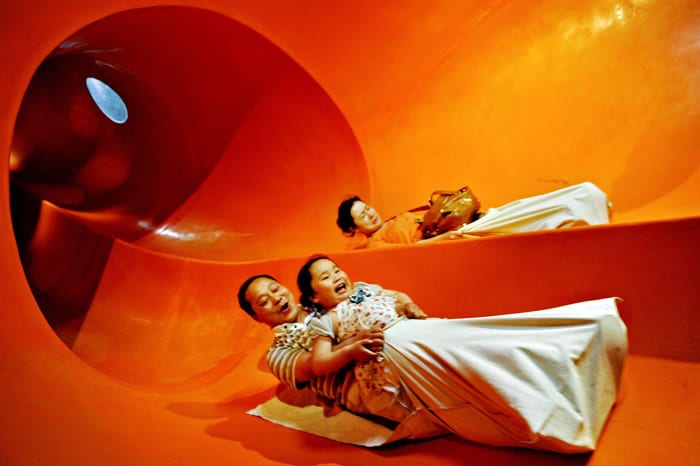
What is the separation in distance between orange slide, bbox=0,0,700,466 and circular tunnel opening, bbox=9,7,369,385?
0.08 ft

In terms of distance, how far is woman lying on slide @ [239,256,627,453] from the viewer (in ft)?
4.16

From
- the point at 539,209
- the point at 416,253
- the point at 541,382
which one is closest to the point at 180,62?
the point at 416,253

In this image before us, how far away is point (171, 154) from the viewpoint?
509 centimetres

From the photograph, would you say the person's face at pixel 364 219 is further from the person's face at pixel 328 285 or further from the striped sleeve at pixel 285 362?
the striped sleeve at pixel 285 362

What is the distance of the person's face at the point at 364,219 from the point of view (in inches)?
130

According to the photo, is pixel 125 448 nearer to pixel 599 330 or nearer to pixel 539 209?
pixel 599 330

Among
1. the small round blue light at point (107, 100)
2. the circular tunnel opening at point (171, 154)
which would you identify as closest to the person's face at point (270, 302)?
the circular tunnel opening at point (171, 154)

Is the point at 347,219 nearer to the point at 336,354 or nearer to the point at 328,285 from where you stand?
the point at 328,285

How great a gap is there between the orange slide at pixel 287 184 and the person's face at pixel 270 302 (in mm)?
535

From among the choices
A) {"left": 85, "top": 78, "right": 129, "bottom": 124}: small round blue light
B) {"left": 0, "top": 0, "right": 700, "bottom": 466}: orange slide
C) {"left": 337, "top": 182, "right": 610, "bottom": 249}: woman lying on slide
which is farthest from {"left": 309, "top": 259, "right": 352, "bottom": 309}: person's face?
{"left": 85, "top": 78, "right": 129, "bottom": 124}: small round blue light

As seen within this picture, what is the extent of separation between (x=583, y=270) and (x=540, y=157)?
1697 millimetres

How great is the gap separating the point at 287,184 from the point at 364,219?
1.48 meters

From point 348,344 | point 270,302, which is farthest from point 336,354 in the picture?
point 270,302

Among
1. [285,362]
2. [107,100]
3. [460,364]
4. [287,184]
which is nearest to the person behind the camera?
[460,364]
